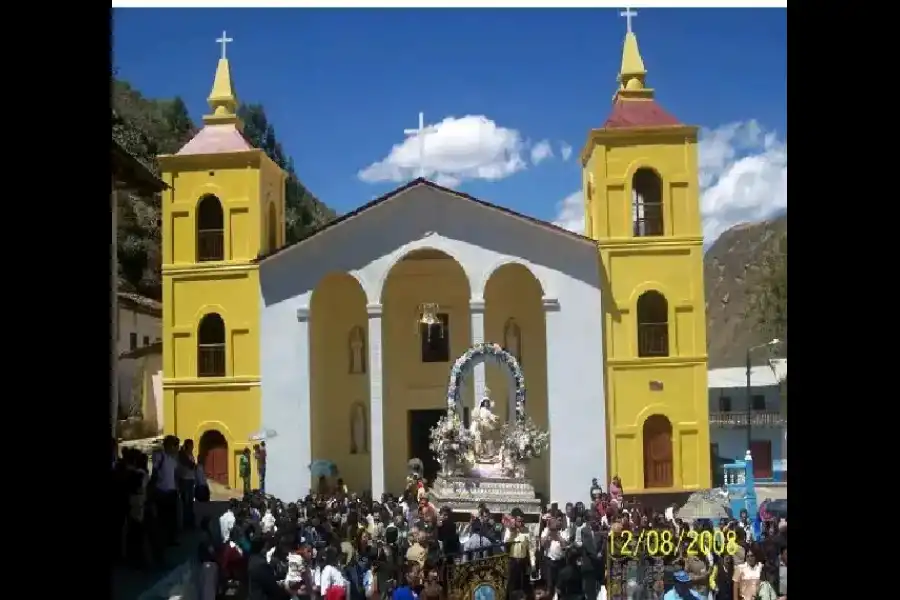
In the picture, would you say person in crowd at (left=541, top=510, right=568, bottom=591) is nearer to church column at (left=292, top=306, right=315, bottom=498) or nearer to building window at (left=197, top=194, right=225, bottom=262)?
church column at (left=292, top=306, right=315, bottom=498)

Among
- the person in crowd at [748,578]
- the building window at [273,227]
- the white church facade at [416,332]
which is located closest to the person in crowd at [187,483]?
the white church facade at [416,332]

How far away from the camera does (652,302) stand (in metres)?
9.52

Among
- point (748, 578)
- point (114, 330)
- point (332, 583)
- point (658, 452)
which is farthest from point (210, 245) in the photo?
point (748, 578)

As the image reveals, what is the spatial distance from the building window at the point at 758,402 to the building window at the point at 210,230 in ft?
15.5

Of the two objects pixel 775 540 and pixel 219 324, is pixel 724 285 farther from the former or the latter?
pixel 219 324

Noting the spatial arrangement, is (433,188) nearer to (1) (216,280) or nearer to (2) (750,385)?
(1) (216,280)

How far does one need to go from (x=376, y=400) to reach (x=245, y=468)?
1319 millimetres

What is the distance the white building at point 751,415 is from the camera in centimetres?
902

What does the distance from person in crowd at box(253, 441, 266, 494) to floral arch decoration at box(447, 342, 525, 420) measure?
1645 millimetres

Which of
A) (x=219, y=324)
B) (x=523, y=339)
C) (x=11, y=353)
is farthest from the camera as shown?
(x=523, y=339)

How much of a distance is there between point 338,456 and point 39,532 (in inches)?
127

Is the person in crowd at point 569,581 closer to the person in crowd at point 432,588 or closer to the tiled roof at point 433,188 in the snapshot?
the person in crowd at point 432,588
